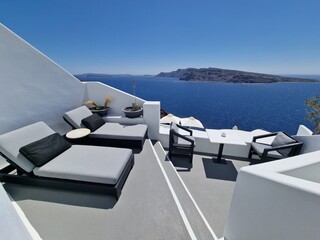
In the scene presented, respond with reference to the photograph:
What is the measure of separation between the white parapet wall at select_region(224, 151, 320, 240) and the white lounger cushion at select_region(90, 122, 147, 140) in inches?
93.3

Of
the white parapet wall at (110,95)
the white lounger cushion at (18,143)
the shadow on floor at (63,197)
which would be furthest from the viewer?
the white parapet wall at (110,95)

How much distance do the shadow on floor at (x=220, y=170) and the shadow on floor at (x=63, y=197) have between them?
230 cm

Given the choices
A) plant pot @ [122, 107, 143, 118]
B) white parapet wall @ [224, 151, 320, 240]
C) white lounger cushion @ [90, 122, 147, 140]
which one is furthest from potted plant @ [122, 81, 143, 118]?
white parapet wall @ [224, 151, 320, 240]

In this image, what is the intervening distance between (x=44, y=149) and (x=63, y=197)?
909 millimetres

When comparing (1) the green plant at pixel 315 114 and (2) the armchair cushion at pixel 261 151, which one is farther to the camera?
(1) the green plant at pixel 315 114

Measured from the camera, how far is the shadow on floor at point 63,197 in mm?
1931

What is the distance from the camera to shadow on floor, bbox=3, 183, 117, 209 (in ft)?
6.34

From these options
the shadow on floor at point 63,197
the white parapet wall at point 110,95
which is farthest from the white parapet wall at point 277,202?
the white parapet wall at point 110,95

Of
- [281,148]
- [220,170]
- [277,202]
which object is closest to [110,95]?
[220,170]

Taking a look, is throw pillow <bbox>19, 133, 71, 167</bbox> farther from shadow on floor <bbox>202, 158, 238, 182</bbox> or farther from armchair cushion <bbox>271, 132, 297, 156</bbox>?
armchair cushion <bbox>271, 132, 297, 156</bbox>

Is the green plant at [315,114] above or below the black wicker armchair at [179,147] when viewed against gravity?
above

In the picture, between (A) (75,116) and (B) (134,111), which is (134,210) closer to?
(B) (134,111)

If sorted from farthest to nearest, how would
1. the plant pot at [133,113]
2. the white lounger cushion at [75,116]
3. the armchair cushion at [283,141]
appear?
the plant pot at [133,113], the white lounger cushion at [75,116], the armchair cushion at [283,141]

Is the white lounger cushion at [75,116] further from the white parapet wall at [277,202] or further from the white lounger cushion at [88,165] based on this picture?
the white parapet wall at [277,202]
